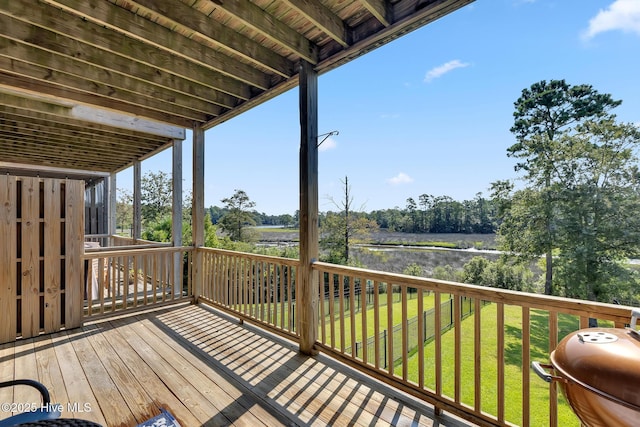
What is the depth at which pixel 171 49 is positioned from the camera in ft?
8.70

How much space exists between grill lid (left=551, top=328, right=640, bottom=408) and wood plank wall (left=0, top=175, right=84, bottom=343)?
4378mm

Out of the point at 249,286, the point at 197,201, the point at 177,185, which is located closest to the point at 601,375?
the point at 249,286

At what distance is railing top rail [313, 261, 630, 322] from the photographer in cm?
134

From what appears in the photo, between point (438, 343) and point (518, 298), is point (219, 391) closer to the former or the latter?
point (438, 343)

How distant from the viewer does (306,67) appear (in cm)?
283

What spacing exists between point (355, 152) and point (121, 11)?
49.3 feet

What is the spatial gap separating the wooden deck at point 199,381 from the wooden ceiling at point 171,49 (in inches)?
108

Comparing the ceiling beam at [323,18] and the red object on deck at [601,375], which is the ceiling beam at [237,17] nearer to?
the ceiling beam at [323,18]

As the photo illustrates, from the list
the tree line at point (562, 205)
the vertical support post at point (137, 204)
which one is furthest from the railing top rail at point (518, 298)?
the tree line at point (562, 205)

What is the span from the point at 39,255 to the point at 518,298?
14.5ft

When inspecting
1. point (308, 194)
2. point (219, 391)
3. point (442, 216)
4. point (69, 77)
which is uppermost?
point (69, 77)

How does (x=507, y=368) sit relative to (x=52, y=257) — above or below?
below

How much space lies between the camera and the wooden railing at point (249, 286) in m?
3.17

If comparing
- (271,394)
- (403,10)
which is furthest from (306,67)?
(271,394)
